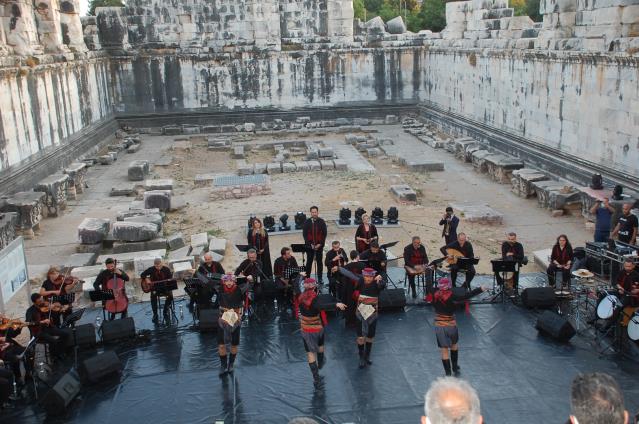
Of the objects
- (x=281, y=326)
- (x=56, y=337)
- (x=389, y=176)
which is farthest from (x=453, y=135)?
(x=56, y=337)

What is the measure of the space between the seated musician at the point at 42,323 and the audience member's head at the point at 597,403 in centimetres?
743

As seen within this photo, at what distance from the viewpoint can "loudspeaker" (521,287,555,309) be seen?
34.6 feet

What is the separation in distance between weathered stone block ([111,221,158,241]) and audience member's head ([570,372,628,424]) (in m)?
12.1

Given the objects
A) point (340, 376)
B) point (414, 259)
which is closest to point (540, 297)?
point (414, 259)

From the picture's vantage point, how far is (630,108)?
15398 mm

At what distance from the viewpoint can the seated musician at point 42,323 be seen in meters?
9.09

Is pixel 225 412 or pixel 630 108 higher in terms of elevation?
pixel 630 108

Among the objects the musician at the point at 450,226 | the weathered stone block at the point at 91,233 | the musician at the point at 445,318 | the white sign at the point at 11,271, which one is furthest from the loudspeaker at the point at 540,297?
the weathered stone block at the point at 91,233

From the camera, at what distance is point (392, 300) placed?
10.7 m

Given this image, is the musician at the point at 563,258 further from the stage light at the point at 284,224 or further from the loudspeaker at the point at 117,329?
the loudspeaker at the point at 117,329

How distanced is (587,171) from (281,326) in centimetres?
1058

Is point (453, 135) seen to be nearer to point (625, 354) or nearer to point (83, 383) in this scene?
point (625, 354)

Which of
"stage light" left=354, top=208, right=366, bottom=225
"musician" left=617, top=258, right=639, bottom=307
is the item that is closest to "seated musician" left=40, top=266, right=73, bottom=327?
"stage light" left=354, top=208, right=366, bottom=225

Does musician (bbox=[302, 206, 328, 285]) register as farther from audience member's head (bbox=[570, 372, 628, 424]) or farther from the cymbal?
audience member's head (bbox=[570, 372, 628, 424])
